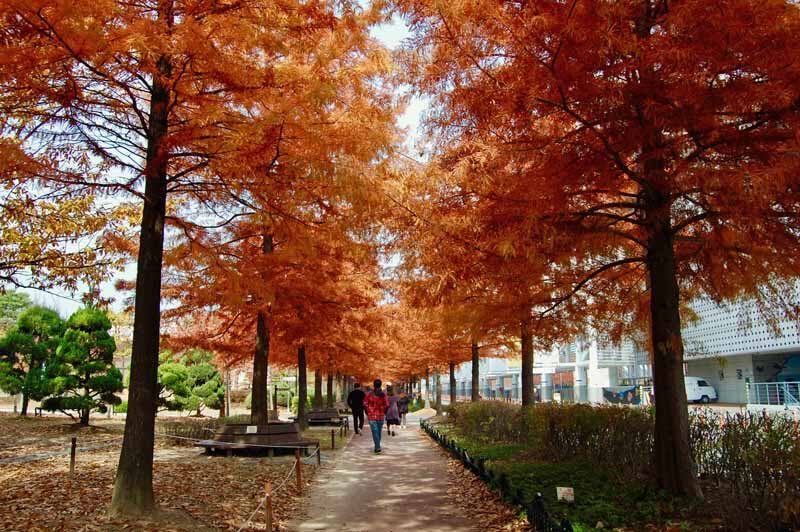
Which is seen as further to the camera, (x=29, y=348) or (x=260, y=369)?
(x=29, y=348)

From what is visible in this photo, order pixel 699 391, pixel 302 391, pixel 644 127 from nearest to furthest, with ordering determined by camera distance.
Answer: pixel 644 127 → pixel 302 391 → pixel 699 391

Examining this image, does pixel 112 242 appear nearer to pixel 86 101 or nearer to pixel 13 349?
pixel 86 101

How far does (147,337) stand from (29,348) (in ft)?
71.5

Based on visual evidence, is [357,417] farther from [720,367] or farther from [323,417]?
[720,367]

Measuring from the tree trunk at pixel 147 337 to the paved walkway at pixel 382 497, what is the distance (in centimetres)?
195

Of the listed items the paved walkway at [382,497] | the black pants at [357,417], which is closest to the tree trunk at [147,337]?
the paved walkway at [382,497]

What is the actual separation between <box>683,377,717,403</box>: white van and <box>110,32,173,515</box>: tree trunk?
4970 cm

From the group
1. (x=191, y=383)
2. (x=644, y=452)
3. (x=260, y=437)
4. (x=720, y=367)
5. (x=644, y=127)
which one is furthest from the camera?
(x=720, y=367)

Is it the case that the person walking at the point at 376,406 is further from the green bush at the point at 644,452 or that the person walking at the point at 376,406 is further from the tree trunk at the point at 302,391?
the tree trunk at the point at 302,391

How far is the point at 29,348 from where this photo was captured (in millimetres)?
25328

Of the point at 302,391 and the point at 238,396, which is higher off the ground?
the point at 302,391

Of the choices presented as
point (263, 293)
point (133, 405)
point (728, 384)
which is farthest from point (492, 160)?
point (728, 384)

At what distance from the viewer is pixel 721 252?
7.29 metres

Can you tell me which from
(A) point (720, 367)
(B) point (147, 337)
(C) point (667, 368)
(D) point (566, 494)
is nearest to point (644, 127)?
(C) point (667, 368)
